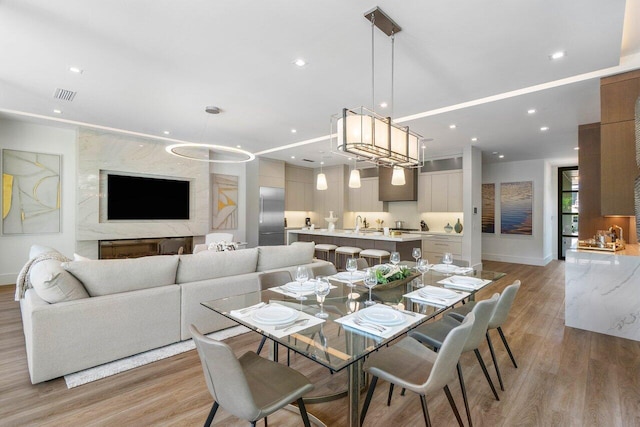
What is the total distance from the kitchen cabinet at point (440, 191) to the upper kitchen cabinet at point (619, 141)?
372 centimetres

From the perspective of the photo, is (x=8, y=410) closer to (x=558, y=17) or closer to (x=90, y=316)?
(x=90, y=316)

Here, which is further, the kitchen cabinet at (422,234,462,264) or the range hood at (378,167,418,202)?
the range hood at (378,167,418,202)

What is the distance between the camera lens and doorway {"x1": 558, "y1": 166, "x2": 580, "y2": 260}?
27.9 ft

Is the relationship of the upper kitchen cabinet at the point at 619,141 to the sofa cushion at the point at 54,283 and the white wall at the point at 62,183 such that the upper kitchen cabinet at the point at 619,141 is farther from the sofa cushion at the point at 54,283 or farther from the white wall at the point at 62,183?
the white wall at the point at 62,183

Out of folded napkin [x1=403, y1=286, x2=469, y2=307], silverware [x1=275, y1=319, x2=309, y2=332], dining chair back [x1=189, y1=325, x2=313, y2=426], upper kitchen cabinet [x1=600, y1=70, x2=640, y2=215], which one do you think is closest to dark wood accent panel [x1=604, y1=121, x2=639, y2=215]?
upper kitchen cabinet [x1=600, y1=70, x2=640, y2=215]

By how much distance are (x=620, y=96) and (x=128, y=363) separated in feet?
18.2

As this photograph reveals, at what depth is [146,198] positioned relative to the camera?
21.1 feet

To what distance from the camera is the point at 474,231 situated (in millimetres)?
6652

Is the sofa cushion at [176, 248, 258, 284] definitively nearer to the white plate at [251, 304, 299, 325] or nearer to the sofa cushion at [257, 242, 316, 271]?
the sofa cushion at [257, 242, 316, 271]

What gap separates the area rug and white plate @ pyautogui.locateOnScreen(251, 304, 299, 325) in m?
1.50

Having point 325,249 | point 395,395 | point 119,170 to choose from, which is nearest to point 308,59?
point 395,395

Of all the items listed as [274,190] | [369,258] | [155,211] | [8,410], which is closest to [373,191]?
[274,190]

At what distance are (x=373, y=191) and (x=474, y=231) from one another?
3.11 meters

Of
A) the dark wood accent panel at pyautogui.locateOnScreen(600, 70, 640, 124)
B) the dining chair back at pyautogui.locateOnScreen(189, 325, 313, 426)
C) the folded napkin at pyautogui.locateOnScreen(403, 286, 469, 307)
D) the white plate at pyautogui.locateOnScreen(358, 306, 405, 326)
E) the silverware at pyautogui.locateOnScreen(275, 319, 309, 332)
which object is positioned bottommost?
the dining chair back at pyautogui.locateOnScreen(189, 325, 313, 426)
